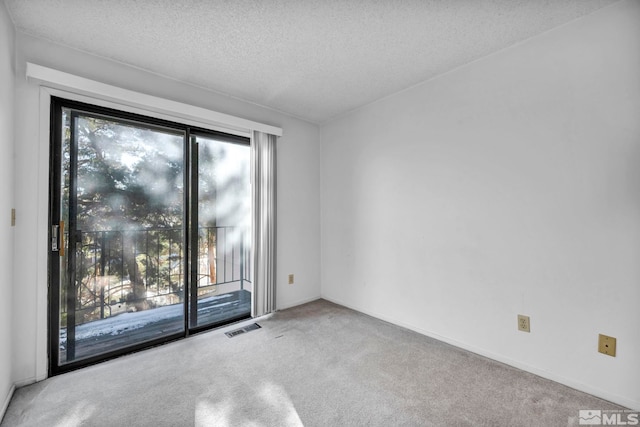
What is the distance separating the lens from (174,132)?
261 cm

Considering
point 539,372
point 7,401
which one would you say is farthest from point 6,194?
point 539,372

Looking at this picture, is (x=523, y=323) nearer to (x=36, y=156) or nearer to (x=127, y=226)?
(x=127, y=226)

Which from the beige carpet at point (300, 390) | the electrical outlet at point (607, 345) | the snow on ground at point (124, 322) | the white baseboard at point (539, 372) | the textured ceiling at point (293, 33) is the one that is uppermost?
the textured ceiling at point (293, 33)

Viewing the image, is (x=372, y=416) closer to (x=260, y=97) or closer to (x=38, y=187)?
(x=38, y=187)

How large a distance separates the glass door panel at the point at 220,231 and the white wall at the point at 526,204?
165 cm

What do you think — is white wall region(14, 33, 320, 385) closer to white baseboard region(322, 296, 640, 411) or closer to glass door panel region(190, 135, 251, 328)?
glass door panel region(190, 135, 251, 328)

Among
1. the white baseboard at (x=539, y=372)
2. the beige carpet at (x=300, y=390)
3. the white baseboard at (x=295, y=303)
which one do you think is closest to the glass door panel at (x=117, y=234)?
the beige carpet at (x=300, y=390)

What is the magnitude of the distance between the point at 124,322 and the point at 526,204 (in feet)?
12.1

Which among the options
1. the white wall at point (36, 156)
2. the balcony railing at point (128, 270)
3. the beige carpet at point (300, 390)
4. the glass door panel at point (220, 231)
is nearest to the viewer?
the beige carpet at point (300, 390)

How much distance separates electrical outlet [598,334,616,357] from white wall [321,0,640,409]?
0.03 metres

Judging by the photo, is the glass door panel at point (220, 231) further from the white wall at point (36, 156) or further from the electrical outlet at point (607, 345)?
the electrical outlet at point (607, 345)

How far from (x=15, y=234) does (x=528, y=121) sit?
377 cm

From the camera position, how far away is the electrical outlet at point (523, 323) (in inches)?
77.1

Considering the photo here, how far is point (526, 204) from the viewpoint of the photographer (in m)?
1.98
